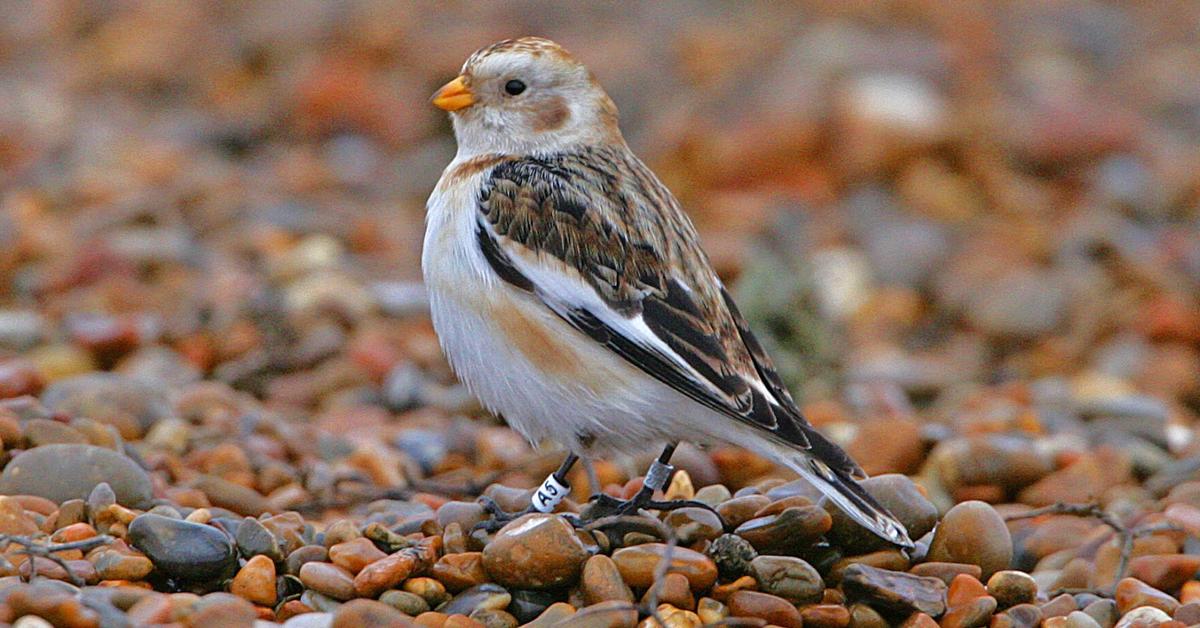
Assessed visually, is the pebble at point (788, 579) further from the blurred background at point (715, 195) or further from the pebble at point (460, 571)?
the blurred background at point (715, 195)

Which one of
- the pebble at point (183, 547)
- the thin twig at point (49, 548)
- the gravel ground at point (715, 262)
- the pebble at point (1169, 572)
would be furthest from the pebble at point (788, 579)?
the thin twig at point (49, 548)

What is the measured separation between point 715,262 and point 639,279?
3.44 metres

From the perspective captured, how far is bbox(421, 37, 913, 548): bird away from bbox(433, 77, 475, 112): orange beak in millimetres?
317

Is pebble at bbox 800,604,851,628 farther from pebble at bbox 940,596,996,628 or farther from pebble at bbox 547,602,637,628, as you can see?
pebble at bbox 547,602,637,628

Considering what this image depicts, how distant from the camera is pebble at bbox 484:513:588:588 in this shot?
367 centimetres

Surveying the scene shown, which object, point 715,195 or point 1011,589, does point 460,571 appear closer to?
point 1011,589

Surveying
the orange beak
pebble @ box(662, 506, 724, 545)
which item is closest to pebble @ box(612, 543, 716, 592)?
pebble @ box(662, 506, 724, 545)

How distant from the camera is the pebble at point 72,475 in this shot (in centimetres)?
412

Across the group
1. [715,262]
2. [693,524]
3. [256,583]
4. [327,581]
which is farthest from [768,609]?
[715,262]

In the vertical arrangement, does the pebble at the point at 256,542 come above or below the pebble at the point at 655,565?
below

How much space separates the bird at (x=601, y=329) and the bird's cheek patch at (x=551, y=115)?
0.99ft

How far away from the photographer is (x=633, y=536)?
3.88 m

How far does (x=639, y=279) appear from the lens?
429cm

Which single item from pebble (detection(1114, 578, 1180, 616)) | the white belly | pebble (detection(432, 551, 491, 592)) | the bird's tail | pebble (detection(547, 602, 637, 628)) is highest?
the white belly
